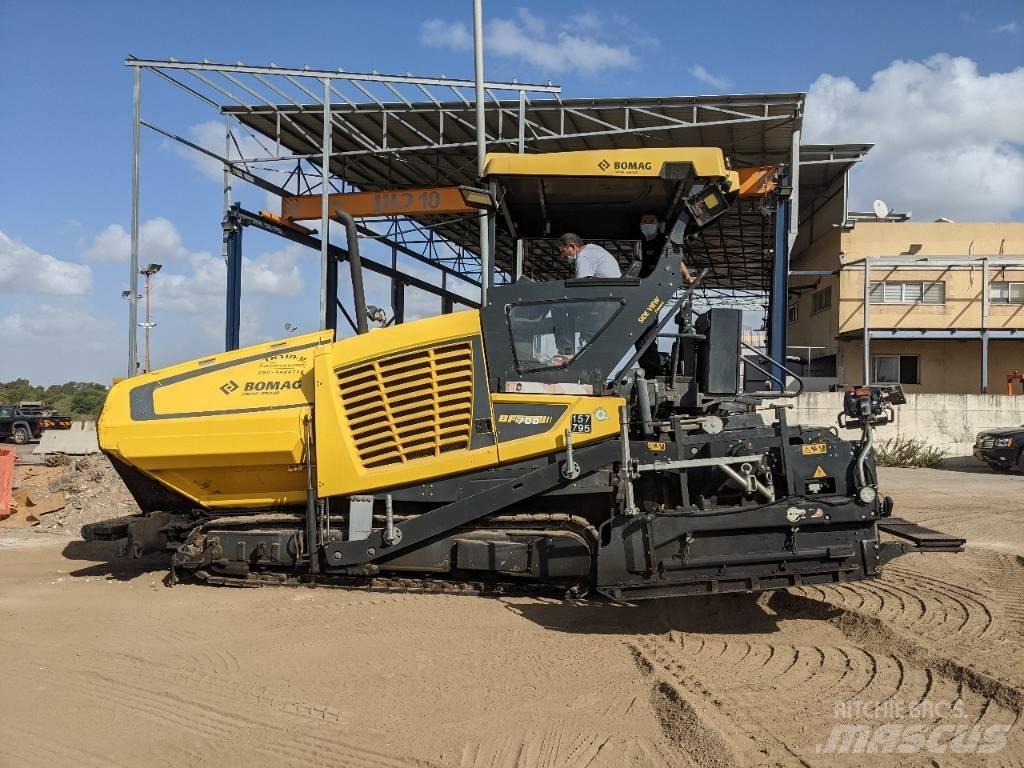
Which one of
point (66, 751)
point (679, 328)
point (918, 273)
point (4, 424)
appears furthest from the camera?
point (4, 424)

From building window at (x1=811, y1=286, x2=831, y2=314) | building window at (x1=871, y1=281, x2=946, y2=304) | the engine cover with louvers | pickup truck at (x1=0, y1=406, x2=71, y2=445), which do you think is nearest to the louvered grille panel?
the engine cover with louvers

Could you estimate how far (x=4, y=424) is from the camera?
86.4 ft

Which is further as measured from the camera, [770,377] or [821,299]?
[821,299]

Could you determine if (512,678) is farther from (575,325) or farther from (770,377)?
(770,377)

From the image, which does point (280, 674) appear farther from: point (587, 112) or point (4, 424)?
point (4, 424)

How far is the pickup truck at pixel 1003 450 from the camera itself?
14.9 meters

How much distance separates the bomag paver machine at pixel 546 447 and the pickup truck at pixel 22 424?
79.6 feet

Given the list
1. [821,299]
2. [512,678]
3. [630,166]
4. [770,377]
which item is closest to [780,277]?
[821,299]

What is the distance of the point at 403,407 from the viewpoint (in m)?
5.37

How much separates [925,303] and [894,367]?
2.06m

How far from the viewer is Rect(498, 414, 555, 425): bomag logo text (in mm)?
5211

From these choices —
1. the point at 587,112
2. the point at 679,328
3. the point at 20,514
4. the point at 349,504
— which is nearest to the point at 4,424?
the point at 20,514

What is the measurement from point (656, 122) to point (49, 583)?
14.6m

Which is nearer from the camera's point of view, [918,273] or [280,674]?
[280,674]
